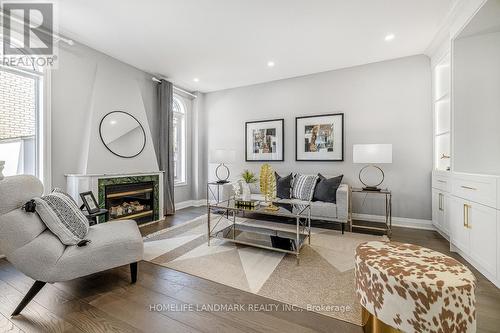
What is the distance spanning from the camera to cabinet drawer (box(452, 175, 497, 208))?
202cm

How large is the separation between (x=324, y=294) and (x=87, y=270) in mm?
1975

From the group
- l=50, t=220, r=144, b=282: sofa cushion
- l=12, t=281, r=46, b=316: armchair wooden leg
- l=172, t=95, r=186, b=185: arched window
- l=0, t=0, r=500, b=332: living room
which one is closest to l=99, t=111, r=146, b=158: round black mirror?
l=0, t=0, r=500, b=332: living room

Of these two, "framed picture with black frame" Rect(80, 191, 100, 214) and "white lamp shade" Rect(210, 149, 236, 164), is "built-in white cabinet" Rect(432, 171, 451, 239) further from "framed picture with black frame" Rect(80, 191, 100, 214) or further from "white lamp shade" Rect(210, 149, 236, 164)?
"framed picture with black frame" Rect(80, 191, 100, 214)

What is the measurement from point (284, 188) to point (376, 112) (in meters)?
2.15

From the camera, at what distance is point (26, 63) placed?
2.88 m

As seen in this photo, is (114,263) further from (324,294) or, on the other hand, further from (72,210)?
(324,294)

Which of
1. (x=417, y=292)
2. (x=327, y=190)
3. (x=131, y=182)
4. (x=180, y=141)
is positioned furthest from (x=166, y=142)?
(x=417, y=292)

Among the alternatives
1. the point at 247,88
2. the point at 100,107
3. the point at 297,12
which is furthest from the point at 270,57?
the point at 100,107

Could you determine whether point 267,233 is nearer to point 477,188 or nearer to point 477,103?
point 477,188

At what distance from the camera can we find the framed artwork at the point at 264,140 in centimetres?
483

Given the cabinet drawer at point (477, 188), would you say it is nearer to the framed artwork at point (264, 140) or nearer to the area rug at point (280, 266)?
the area rug at point (280, 266)

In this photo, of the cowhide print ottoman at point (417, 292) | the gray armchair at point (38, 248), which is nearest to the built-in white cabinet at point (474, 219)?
the cowhide print ottoman at point (417, 292)

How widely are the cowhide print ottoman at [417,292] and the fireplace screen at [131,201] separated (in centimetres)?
355

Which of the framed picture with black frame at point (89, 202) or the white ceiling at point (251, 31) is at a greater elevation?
the white ceiling at point (251, 31)
